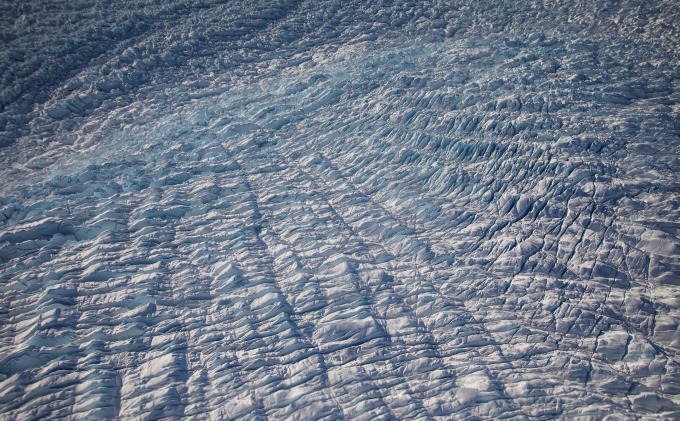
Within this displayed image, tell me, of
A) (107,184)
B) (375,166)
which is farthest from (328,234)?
(107,184)

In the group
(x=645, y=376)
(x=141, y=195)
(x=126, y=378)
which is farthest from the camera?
(x=141, y=195)

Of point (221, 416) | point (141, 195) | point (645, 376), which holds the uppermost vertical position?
point (141, 195)

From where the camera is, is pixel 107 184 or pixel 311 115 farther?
pixel 311 115

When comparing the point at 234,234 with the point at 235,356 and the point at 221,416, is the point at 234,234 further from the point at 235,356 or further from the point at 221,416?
the point at 221,416

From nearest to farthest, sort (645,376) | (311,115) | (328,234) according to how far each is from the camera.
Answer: (645,376), (328,234), (311,115)

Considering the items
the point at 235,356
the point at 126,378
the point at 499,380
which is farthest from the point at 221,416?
the point at 499,380

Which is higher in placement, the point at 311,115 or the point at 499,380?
the point at 311,115
